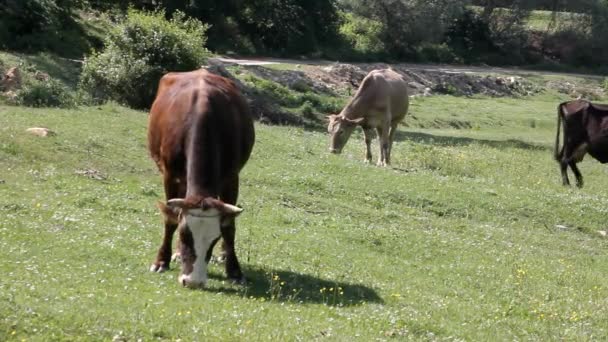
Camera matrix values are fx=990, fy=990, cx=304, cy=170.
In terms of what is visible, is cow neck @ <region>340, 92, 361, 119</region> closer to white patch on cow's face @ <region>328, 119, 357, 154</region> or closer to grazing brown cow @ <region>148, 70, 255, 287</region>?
white patch on cow's face @ <region>328, 119, 357, 154</region>

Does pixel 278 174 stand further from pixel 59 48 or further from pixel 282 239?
pixel 59 48

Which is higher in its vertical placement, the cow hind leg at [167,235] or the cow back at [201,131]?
the cow back at [201,131]

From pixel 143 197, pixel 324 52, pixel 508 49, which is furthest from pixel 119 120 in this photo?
pixel 508 49

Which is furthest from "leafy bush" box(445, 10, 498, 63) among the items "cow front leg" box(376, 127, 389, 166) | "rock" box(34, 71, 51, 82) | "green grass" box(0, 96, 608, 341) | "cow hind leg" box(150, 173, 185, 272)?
"cow hind leg" box(150, 173, 185, 272)

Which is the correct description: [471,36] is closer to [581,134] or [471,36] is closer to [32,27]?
[32,27]

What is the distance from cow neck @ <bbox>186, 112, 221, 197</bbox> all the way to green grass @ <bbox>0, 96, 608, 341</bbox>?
4.22ft

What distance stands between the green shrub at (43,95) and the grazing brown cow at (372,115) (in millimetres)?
7976

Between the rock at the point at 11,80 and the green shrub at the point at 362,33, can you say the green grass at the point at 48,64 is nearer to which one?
the rock at the point at 11,80

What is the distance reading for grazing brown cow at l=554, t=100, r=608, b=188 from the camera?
30.6 metres

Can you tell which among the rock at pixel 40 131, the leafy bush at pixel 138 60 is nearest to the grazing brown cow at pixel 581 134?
the leafy bush at pixel 138 60

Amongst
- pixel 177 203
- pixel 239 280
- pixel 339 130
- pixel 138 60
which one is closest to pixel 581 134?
pixel 339 130

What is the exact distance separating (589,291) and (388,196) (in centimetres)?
722

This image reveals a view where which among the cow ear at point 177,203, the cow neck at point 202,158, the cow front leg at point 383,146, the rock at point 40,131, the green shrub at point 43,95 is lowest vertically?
the cow front leg at point 383,146

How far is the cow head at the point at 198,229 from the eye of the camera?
12.1 metres
